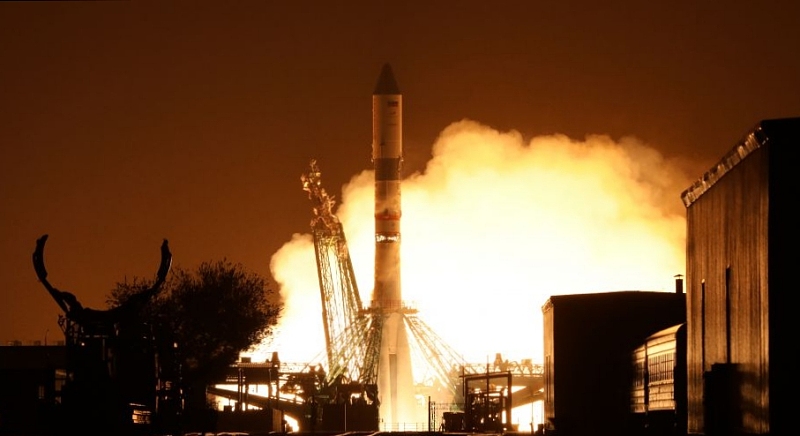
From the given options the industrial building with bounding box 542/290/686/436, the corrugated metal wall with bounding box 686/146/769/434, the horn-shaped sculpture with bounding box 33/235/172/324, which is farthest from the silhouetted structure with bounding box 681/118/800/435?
the industrial building with bounding box 542/290/686/436

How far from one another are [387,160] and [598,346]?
60.4 meters

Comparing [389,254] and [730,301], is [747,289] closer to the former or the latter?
[730,301]

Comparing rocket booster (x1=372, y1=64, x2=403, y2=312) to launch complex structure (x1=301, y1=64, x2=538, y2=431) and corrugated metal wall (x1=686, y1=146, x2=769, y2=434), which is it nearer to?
launch complex structure (x1=301, y1=64, x2=538, y2=431)

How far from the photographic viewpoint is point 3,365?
9925cm

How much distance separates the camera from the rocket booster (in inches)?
4993

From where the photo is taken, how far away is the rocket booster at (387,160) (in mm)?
126812

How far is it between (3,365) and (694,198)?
65.0 metres

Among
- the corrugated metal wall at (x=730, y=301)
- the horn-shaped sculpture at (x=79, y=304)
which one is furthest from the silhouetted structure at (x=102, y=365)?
the corrugated metal wall at (x=730, y=301)

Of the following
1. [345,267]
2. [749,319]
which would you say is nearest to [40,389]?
[749,319]

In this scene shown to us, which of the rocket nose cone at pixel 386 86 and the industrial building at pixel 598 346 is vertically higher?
the rocket nose cone at pixel 386 86

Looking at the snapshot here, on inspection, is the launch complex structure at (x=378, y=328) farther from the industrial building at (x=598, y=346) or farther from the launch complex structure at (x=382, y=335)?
the industrial building at (x=598, y=346)

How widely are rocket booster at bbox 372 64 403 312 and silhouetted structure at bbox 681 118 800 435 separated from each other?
275 ft

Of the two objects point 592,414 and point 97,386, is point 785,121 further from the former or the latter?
point 592,414

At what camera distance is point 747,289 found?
34.1 m
